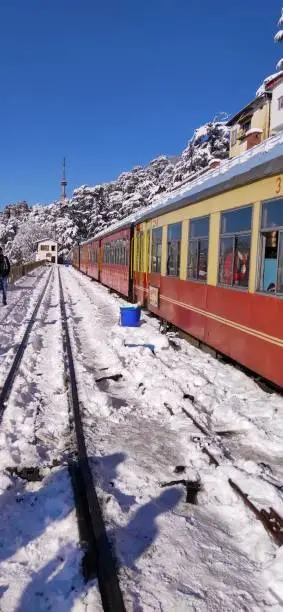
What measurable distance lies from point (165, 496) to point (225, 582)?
3.59 feet

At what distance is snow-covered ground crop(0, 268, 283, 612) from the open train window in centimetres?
159

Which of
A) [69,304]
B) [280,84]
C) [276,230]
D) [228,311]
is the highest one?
[280,84]

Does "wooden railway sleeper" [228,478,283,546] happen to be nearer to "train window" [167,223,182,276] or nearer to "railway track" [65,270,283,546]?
"railway track" [65,270,283,546]

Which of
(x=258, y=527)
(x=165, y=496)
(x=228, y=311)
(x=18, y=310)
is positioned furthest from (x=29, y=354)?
(x=18, y=310)

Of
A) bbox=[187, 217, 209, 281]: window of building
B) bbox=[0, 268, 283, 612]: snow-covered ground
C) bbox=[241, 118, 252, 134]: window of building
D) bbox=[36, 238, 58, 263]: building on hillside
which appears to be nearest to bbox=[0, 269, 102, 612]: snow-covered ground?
bbox=[0, 268, 283, 612]: snow-covered ground

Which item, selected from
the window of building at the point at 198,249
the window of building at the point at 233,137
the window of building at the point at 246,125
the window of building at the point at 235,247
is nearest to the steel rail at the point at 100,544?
the window of building at the point at 235,247

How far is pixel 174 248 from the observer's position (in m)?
11.6

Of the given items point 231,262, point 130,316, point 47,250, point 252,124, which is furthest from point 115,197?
point 231,262

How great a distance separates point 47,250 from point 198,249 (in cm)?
10336

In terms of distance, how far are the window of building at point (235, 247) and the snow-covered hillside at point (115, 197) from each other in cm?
2729

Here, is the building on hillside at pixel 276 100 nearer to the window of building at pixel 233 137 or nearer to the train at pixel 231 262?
the window of building at pixel 233 137

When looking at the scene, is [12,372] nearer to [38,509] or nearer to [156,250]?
[38,509]

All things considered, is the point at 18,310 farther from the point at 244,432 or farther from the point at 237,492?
the point at 237,492

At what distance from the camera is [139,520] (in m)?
3.67
